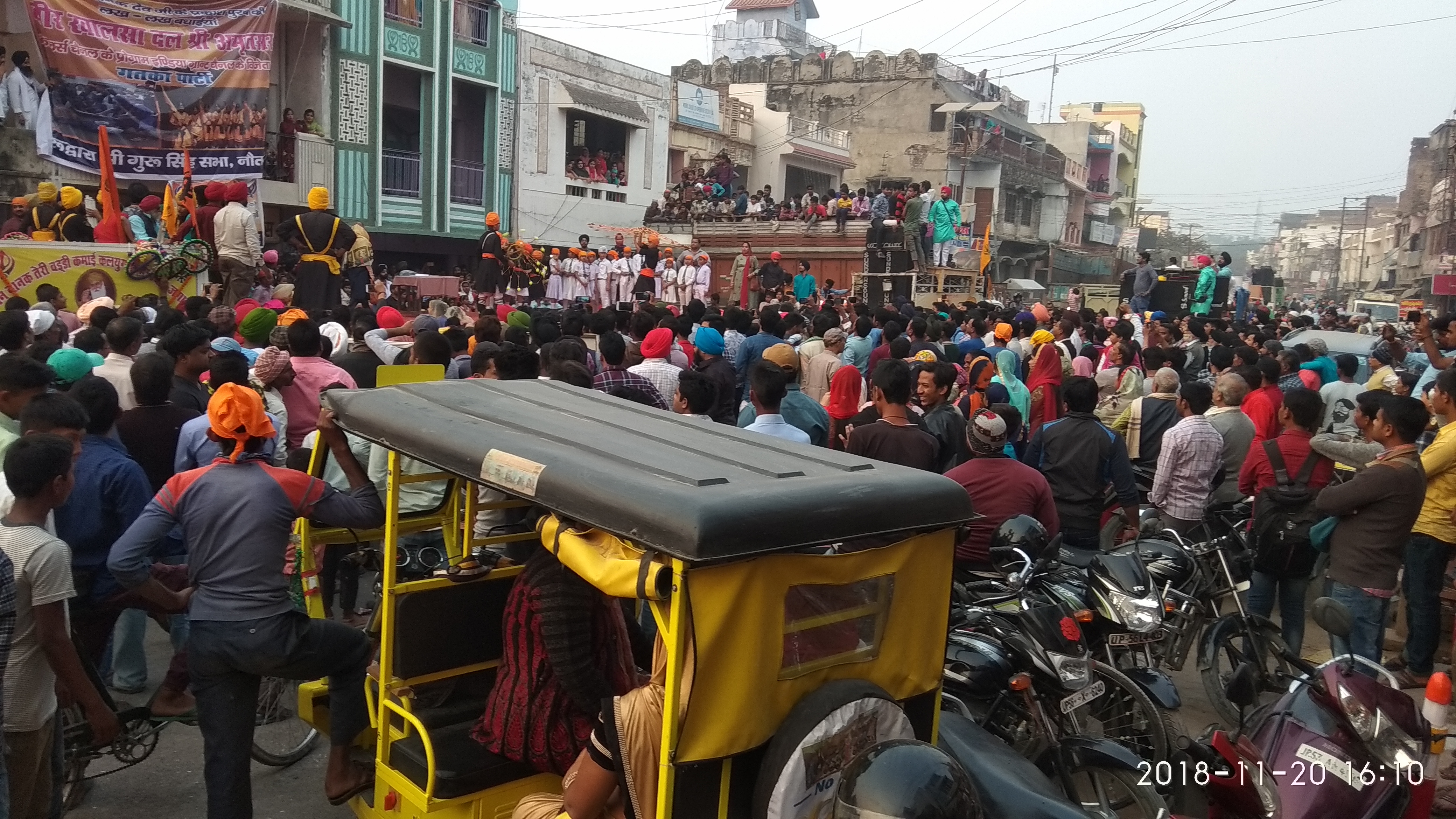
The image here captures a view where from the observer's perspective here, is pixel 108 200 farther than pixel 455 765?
Yes

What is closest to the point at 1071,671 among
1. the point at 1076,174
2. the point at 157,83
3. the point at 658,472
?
the point at 658,472

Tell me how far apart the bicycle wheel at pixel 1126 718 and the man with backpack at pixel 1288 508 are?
6.24 feet

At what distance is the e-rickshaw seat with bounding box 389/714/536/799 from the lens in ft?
11.1

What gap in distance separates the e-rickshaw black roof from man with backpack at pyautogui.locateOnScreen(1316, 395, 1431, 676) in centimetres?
355

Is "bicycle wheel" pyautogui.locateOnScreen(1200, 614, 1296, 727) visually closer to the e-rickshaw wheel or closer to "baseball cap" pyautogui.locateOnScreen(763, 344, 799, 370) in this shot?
"baseball cap" pyautogui.locateOnScreen(763, 344, 799, 370)

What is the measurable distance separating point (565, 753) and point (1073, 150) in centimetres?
5787

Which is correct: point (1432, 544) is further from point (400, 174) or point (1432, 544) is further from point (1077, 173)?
point (1077, 173)

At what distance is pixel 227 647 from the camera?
3529 mm

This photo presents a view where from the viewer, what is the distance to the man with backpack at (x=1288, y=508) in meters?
5.89

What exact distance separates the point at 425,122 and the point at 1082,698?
69.3 feet

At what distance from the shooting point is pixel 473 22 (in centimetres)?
2270

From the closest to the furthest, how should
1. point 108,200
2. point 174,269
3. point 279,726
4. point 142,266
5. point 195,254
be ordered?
1. point 279,726
2. point 142,266
3. point 174,269
4. point 195,254
5. point 108,200

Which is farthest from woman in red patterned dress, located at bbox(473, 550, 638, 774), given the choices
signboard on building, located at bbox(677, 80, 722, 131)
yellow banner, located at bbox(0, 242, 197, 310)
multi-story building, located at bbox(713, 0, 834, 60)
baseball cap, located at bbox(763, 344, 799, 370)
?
multi-story building, located at bbox(713, 0, 834, 60)

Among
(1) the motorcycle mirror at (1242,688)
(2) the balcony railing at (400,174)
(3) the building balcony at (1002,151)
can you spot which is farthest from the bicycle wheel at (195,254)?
(3) the building balcony at (1002,151)
